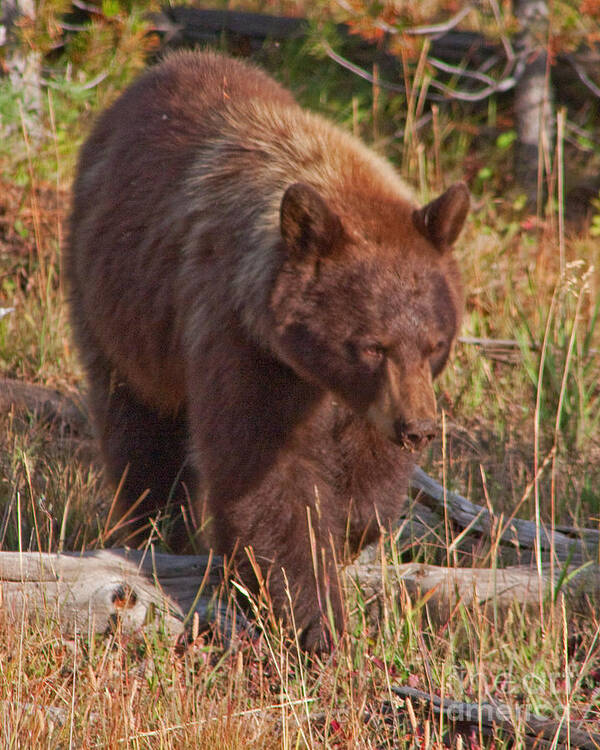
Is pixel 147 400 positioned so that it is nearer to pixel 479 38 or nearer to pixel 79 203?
pixel 79 203

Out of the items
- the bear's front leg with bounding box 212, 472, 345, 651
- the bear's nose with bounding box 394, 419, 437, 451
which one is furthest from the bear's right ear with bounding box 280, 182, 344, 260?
the bear's front leg with bounding box 212, 472, 345, 651

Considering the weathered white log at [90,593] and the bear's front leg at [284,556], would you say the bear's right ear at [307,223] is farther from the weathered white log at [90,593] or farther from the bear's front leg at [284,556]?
the weathered white log at [90,593]

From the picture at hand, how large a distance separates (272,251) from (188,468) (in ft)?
4.78

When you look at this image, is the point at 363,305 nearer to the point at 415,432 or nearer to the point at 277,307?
the point at 277,307

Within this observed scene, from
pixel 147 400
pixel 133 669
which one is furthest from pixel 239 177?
pixel 133 669

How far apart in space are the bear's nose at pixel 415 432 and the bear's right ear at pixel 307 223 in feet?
2.08

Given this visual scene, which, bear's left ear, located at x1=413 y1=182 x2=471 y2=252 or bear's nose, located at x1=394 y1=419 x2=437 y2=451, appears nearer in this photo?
bear's nose, located at x1=394 y1=419 x2=437 y2=451

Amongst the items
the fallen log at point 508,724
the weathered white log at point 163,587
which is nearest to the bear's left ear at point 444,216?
the weathered white log at point 163,587

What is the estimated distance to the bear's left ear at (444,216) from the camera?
335 cm

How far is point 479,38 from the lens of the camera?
9.59m

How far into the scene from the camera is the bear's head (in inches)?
123

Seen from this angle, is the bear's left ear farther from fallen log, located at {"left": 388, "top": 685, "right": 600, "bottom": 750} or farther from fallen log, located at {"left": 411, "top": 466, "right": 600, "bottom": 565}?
fallen log, located at {"left": 388, "top": 685, "right": 600, "bottom": 750}

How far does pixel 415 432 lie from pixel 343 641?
2.39 feet

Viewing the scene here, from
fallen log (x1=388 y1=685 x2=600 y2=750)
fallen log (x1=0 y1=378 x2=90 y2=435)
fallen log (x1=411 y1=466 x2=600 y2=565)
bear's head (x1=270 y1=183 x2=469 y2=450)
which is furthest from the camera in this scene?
fallen log (x1=0 y1=378 x2=90 y2=435)
